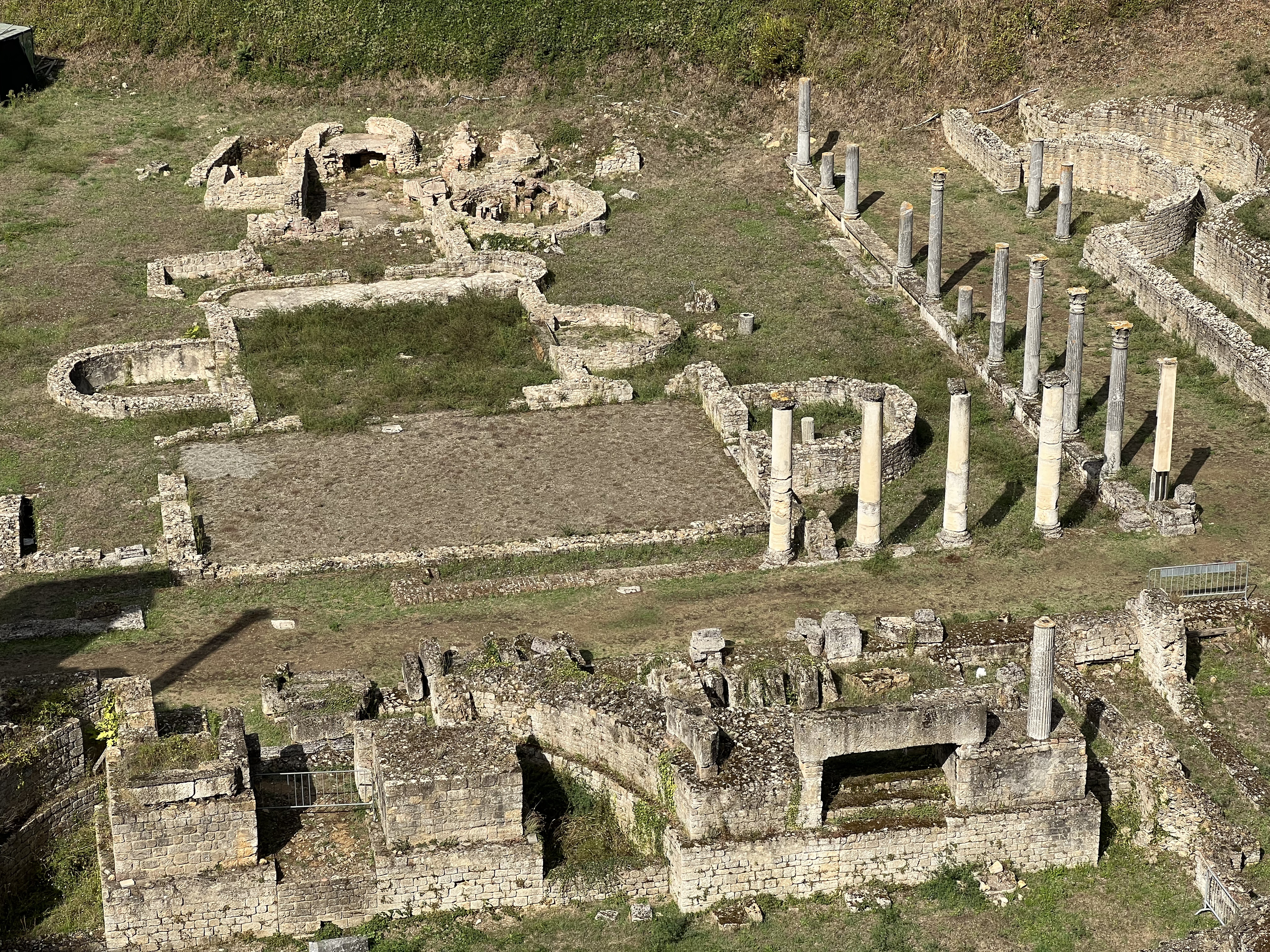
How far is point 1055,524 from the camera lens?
31.6 m

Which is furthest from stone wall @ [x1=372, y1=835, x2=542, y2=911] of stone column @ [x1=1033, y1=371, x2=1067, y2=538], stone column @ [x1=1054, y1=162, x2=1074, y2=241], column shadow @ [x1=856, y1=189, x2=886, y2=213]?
column shadow @ [x1=856, y1=189, x2=886, y2=213]

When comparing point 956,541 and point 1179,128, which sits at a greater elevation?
point 1179,128

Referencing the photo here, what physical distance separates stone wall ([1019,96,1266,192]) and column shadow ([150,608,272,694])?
24.4 metres

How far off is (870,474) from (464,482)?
7.27 meters

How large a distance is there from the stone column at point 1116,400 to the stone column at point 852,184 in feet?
43.7

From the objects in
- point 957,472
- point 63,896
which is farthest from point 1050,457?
point 63,896

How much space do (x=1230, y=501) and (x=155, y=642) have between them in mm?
16534

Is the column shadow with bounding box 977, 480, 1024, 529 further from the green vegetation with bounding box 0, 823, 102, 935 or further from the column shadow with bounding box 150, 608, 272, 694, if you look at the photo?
the green vegetation with bounding box 0, 823, 102, 935

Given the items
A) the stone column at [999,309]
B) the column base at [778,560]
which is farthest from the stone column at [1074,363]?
the column base at [778,560]

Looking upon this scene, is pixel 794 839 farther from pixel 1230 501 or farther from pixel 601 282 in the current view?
pixel 601 282

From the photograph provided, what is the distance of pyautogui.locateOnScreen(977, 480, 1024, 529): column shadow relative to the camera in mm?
32125

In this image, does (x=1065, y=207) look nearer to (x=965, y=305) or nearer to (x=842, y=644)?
(x=965, y=305)

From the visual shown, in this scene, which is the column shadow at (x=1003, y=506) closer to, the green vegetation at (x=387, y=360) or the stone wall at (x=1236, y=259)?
the stone wall at (x=1236, y=259)

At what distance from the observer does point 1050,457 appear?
31297 millimetres
